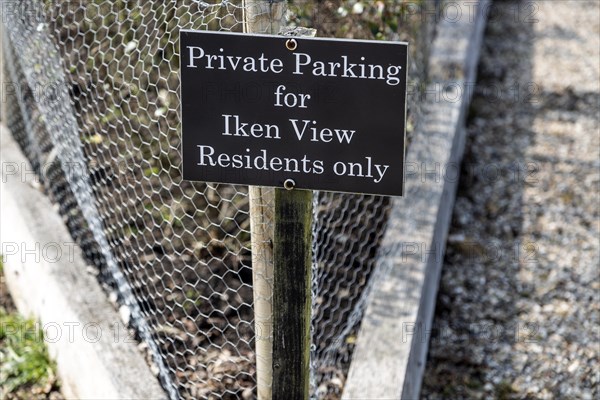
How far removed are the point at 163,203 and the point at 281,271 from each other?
1.18m

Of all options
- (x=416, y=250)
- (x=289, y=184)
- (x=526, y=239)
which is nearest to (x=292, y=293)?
(x=289, y=184)

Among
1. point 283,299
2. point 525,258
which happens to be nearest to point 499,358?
point 525,258

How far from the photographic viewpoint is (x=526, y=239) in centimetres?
452

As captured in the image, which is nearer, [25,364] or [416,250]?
[25,364]

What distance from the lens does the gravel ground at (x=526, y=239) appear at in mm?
3533

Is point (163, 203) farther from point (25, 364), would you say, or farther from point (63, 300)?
point (25, 364)

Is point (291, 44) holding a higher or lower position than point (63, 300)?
higher

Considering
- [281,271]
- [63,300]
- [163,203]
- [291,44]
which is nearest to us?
[291,44]

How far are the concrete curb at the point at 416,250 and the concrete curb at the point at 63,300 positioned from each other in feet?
2.39

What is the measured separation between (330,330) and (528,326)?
38.7 inches

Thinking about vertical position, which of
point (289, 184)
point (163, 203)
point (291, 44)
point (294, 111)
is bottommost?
point (163, 203)

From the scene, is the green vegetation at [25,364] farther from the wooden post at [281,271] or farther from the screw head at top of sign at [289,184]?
the screw head at top of sign at [289,184]

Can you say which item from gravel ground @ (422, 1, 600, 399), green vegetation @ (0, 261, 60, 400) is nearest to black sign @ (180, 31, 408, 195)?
green vegetation @ (0, 261, 60, 400)

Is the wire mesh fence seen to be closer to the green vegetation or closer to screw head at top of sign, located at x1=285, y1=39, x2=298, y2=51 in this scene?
the green vegetation
